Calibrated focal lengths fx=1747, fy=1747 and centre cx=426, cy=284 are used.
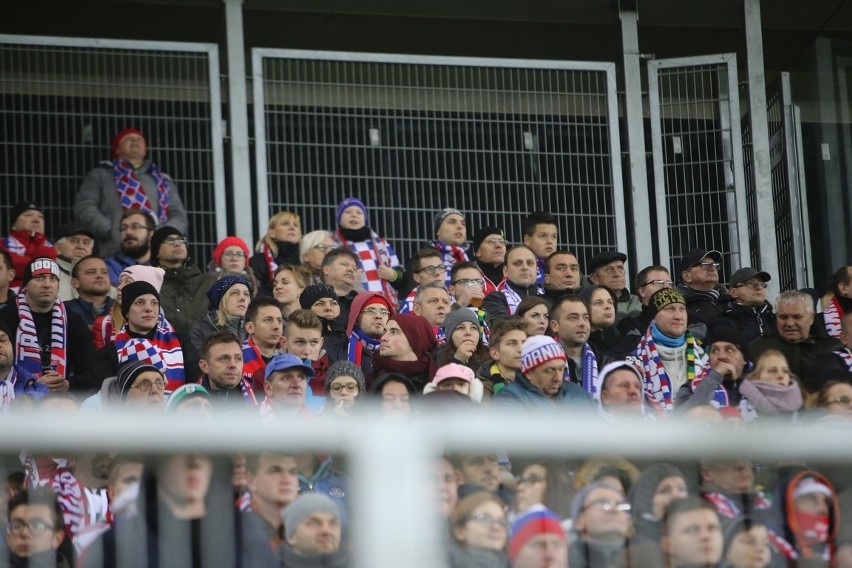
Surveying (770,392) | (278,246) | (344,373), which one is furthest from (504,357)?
(278,246)

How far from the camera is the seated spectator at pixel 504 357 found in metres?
9.74

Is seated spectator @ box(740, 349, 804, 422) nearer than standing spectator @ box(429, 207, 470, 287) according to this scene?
Yes

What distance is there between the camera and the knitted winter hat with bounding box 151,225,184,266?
11727mm

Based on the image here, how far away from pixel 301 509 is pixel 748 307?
853 centimetres

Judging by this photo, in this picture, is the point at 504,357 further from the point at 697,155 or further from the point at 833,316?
the point at 697,155

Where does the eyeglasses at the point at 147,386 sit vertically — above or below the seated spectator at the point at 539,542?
above

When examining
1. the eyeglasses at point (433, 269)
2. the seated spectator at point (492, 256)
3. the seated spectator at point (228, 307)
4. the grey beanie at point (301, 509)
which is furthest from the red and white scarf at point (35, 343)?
the grey beanie at point (301, 509)

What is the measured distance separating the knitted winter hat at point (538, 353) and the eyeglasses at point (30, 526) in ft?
16.9

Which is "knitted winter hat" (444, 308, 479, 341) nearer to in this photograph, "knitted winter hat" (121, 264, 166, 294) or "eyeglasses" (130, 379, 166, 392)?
"knitted winter hat" (121, 264, 166, 294)

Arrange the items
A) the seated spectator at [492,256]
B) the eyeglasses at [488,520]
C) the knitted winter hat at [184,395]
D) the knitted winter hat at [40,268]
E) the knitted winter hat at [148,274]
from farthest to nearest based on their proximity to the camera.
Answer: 1. the seated spectator at [492,256]
2. the knitted winter hat at [148,274]
3. the knitted winter hat at [40,268]
4. the knitted winter hat at [184,395]
5. the eyeglasses at [488,520]

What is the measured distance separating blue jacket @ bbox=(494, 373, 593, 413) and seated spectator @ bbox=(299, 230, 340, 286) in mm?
3233

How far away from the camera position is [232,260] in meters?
12.1

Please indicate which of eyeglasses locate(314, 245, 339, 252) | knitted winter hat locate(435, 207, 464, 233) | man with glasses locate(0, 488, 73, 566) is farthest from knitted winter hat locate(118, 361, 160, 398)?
knitted winter hat locate(435, 207, 464, 233)

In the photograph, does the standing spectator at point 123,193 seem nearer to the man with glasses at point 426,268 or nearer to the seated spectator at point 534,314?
the man with glasses at point 426,268
